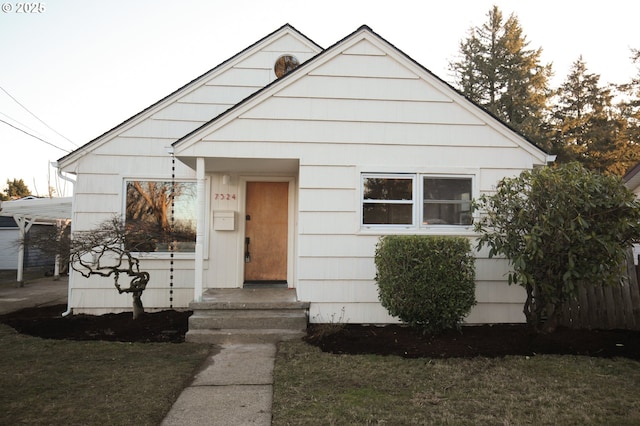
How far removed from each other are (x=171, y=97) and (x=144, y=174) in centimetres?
165

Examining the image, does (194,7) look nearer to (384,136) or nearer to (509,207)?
(384,136)

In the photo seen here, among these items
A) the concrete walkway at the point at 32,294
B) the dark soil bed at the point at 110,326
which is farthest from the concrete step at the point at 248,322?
the concrete walkway at the point at 32,294

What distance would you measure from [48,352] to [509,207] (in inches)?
257

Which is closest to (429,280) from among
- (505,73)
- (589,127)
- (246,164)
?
(246,164)

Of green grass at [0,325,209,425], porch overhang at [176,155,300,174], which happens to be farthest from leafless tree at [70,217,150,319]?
porch overhang at [176,155,300,174]

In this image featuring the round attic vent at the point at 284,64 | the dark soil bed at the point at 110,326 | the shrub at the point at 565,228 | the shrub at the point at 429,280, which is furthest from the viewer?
the round attic vent at the point at 284,64

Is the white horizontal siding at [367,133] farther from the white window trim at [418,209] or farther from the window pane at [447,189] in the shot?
the window pane at [447,189]

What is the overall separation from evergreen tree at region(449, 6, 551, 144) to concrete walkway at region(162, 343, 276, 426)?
945 inches

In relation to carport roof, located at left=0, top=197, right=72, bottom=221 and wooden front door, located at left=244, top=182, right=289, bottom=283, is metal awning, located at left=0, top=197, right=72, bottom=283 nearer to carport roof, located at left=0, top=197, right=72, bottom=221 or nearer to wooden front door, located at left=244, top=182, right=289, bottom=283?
carport roof, located at left=0, top=197, right=72, bottom=221

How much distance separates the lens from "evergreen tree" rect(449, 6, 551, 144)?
85.0 ft

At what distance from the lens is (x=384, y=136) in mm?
7191

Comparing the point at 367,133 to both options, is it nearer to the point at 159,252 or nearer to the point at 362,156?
the point at 362,156

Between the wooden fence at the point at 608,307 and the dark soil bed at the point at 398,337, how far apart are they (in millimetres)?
251

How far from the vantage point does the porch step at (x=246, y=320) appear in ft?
20.3
